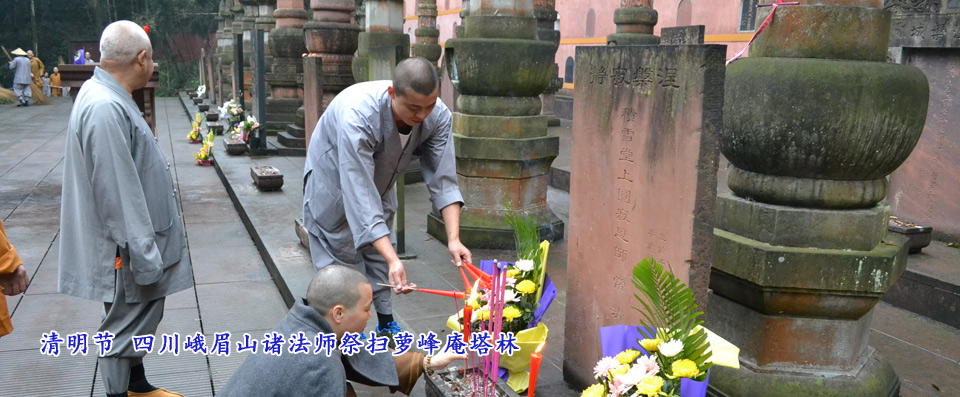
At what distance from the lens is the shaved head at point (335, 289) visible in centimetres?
227

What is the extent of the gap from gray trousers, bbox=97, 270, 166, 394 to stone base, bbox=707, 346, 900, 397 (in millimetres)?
2326

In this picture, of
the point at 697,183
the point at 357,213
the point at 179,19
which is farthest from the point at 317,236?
the point at 179,19

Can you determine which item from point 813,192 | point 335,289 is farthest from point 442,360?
point 813,192

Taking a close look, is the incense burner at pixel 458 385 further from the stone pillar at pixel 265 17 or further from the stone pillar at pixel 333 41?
the stone pillar at pixel 265 17

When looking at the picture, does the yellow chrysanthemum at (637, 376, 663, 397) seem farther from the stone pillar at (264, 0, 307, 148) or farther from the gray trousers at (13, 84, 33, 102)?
the gray trousers at (13, 84, 33, 102)

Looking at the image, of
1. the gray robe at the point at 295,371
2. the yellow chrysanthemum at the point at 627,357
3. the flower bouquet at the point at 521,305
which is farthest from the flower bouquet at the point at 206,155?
the yellow chrysanthemum at the point at 627,357

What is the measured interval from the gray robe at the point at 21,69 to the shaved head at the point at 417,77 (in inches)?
810

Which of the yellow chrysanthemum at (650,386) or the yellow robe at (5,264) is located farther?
the yellow robe at (5,264)

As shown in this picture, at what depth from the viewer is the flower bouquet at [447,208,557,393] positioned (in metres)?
2.87

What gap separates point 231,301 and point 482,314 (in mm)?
2446

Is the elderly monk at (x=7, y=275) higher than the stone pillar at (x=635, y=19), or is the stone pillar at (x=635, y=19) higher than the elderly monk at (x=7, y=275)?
the stone pillar at (x=635, y=19)

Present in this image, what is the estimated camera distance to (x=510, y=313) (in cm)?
285

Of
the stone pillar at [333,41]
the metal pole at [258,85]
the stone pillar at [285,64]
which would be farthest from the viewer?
the stone pillar at [285,64]

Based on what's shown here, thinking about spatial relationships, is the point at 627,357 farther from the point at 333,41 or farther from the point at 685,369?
the point at 333,41
